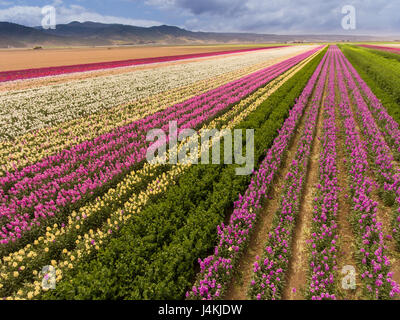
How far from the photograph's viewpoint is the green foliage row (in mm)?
Answer: 4172

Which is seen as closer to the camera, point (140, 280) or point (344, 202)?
point (140, 280)

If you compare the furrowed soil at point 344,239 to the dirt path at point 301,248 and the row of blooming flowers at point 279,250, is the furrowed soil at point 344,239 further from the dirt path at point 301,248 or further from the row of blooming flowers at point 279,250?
the row of blooming flowers at point 279,250

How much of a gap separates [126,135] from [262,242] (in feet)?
30.7

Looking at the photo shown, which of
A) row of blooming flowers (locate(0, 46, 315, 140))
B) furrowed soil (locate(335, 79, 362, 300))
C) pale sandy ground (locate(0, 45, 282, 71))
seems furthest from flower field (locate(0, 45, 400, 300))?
pale sandy ground (locate(0, 45, 282, 71))

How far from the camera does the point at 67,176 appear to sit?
8.30m

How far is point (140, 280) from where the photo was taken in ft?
14.1

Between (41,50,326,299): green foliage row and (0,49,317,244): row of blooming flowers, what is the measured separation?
98.8 inches

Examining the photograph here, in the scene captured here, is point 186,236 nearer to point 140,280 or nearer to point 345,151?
point 140,280

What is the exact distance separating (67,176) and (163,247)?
5492 millimetres

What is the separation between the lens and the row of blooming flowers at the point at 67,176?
6.66m

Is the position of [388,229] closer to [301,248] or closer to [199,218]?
[301,248]

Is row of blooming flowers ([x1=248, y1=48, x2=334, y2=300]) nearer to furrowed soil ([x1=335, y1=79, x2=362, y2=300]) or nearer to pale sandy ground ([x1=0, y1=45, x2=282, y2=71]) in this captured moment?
furrowed soil ([x1=335, y1=79, x2=362, y2=300])

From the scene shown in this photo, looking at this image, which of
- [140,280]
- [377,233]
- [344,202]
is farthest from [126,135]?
[377,233]

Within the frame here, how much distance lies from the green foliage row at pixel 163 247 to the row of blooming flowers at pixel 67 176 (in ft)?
8.24
